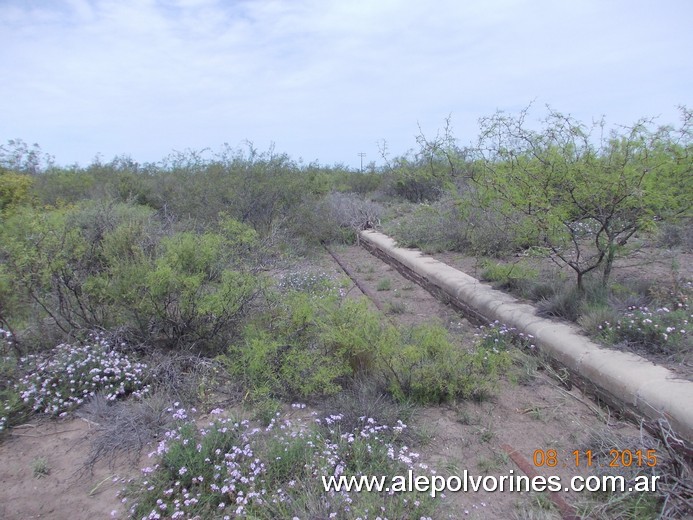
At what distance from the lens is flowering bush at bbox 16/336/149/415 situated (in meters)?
4.75

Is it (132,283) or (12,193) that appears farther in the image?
(12,193)

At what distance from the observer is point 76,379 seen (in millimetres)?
4953

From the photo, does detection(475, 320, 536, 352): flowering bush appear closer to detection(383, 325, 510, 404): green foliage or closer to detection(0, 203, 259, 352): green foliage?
detection(383, 325, 510, 404): green foliage

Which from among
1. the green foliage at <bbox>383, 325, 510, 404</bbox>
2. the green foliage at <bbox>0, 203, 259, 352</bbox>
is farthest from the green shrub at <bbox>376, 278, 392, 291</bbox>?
the green foliage at <bbox>383, 325, 510, 404</bbox>

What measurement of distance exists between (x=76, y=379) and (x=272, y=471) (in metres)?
2.49

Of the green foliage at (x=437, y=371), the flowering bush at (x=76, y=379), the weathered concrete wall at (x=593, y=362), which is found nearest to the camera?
the weathered concrete wall at (x=593, y=362)

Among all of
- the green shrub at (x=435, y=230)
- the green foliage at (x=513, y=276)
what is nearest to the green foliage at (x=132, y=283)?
the green foliage at (x=513, y=276)

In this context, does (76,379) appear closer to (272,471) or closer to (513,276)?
(272,471)

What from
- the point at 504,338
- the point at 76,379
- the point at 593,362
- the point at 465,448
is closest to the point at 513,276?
the point at 504,338

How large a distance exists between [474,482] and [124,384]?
323 cm

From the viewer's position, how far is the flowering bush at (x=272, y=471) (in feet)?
10.4

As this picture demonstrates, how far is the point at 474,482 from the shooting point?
3604mm

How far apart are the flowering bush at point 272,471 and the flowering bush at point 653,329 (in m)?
2.73

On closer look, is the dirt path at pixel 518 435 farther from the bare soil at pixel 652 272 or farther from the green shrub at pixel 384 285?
the green shrub at pixel 384 285
